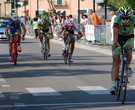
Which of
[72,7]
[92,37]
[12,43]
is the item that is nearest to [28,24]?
[92,37]

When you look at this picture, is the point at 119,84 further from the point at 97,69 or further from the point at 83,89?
the point at 97,69

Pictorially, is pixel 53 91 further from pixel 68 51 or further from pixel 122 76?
pixel 68 51

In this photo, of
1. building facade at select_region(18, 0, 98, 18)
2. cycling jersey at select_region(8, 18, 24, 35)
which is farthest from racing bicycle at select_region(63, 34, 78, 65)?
building facade at select_region(18, 0, 98, 18)

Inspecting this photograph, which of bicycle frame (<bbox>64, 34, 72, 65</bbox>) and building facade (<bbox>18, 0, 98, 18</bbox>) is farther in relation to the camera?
building facade (<bbox>18, 0, 98, 18</bbox>)

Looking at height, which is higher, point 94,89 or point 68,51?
point 68,51

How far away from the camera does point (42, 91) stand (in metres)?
11.9

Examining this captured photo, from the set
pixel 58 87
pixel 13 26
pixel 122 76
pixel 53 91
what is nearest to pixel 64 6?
pixel 13 26

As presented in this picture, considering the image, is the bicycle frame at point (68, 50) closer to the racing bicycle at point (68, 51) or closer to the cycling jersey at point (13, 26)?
the racing bicycle at point (68, 51)

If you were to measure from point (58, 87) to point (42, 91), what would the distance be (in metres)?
0.89

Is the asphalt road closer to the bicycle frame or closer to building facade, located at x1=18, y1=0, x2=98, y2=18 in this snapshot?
the bicycle frame

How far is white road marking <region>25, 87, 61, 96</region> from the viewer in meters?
11.4

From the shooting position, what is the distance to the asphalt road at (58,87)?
9914 millimetres

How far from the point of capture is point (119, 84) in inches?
404

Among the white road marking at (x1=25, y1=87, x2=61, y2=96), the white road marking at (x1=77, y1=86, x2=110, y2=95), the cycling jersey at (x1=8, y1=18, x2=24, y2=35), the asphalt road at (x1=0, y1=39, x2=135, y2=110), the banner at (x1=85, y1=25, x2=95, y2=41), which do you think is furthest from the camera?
the banner at (x1=85, y1=25, x2=95, y2=41)
